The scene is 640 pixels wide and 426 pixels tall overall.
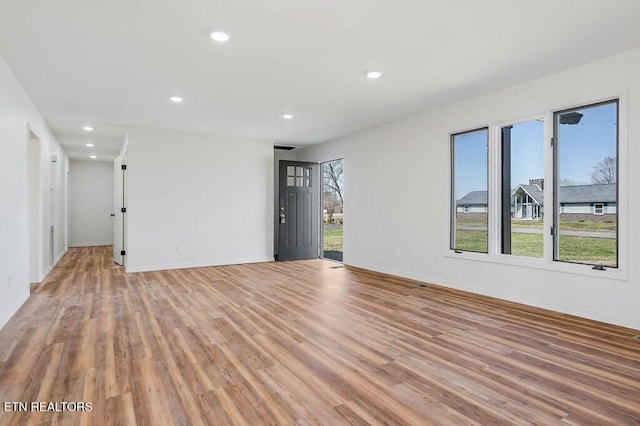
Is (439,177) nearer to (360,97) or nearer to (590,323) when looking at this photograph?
(360,97)

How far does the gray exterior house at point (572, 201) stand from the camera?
11.7 ft

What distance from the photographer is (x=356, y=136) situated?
22.5 ft

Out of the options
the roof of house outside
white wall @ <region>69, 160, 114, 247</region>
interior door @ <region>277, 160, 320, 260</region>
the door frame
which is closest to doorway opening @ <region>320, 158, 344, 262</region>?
the door frame

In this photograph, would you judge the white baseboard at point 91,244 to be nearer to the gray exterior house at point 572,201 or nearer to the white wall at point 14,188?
the white wall at point 14,188

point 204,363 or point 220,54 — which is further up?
point 220,54

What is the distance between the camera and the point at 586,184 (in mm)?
3707

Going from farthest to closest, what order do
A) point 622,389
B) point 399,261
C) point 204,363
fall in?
point 399,261
point 204,363
point 622,389

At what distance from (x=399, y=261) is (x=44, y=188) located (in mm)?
5859

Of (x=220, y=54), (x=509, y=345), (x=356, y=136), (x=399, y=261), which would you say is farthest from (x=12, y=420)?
(x=356, y=136)

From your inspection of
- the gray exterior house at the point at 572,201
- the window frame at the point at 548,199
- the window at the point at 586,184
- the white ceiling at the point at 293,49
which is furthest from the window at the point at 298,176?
the window at the point at 586,184

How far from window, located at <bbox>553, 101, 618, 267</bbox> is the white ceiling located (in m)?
0.61

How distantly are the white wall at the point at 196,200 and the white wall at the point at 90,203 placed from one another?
544 cm

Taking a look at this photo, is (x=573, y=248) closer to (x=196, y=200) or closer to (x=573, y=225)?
(x=573, y=225)

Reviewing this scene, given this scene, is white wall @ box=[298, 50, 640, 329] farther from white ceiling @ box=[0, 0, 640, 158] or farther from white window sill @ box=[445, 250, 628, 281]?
white ceiling @ box=[0, 0, 640, 158]
